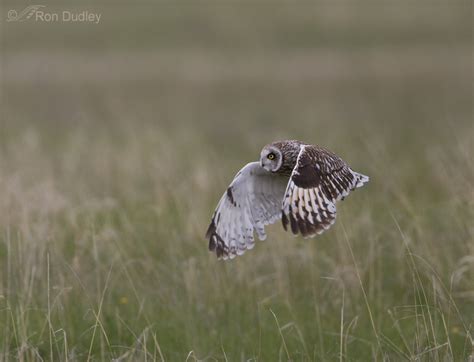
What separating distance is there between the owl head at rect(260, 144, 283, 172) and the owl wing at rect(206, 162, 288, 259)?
0.23 meters

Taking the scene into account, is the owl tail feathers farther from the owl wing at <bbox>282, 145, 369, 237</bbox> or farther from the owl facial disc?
the owl facial disc

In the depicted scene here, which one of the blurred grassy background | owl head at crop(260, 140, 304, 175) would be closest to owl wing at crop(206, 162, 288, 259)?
owl head at crop(260, 140, 304, 175)

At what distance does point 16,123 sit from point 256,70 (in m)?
8.44

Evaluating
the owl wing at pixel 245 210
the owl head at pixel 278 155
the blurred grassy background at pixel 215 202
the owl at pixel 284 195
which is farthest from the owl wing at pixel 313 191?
the owl wing at pixel 245 210

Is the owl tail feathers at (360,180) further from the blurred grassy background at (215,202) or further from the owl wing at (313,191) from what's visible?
the blurred grassy background at (215,202)

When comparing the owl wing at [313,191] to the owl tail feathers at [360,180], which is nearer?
the owl wing at [313,191]

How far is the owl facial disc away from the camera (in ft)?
18.6

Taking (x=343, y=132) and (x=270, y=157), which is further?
(x=343, y=132)

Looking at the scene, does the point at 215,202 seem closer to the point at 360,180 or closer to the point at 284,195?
the point at 360,180

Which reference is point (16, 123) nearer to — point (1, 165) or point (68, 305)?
point (1, 165)

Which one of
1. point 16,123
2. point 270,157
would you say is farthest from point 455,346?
point 16,123

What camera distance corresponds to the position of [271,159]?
569 cm

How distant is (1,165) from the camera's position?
1060cm

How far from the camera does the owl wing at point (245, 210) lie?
593 cm
